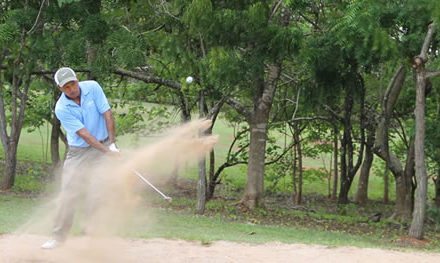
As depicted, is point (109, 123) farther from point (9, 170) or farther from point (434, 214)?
point (9, 170)

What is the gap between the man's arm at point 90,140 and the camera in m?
6.73

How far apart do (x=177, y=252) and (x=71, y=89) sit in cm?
217

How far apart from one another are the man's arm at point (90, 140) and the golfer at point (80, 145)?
0.03m

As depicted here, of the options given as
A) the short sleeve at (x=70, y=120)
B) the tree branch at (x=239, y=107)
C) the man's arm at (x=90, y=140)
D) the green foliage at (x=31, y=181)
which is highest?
the tree branch at (x=239, y=107)

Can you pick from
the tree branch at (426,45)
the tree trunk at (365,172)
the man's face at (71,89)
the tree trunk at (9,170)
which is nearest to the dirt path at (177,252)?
the man's face at (71,89)

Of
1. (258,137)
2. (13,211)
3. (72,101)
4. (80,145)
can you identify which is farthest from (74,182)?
(258,137)

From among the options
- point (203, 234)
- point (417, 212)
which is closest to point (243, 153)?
point (417, 212)

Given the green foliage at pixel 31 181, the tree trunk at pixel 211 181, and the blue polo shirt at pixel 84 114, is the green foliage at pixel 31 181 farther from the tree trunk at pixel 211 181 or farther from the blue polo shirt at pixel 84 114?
the blue polo shirt at pixel 84 114

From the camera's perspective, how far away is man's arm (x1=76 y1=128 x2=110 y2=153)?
6.73 meters

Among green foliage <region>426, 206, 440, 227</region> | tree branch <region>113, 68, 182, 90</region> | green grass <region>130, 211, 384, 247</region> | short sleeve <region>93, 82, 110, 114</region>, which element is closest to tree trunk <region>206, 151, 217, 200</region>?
tree branch <region>113, 68, 182, 90</region>

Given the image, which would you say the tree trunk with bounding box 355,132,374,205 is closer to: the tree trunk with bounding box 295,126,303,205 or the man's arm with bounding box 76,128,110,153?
the tree trunk with bounding box 295,126,303,205

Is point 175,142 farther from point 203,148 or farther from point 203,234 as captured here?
point 203,234

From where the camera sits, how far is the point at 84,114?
22.6ft

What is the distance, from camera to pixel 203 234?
355 inches
